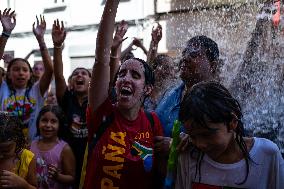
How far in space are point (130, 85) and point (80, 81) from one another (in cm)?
215

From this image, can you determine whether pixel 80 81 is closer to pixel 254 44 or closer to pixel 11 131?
→ pixel 254 44

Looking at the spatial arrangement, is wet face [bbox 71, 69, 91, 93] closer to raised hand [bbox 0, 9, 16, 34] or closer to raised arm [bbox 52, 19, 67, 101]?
raised arm [bbox 52, 19, 67, 101]

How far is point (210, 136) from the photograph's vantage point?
1984mm

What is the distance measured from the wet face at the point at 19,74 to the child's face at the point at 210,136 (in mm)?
3240

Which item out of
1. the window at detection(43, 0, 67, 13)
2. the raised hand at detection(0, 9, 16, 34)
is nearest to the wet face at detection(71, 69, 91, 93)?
the raised hand at detection(0, 9, 16, 34)

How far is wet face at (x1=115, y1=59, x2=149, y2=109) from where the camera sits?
273 cm

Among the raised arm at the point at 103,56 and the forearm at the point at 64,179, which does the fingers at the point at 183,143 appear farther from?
the forearm at the point at 64,179

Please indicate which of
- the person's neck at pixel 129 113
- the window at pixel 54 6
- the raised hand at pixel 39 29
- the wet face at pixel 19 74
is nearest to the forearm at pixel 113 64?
the person's neck at pixel 129 113

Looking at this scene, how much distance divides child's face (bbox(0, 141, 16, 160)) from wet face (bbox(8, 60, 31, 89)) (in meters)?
2.08

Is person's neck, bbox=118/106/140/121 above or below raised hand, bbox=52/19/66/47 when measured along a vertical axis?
below

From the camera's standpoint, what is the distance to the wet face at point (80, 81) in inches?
187

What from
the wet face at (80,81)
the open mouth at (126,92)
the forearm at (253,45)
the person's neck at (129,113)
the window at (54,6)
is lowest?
the person's neck at (129,113)

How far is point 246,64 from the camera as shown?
4.07 metres

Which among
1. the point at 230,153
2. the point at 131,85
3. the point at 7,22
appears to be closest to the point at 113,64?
the point at 131,85
